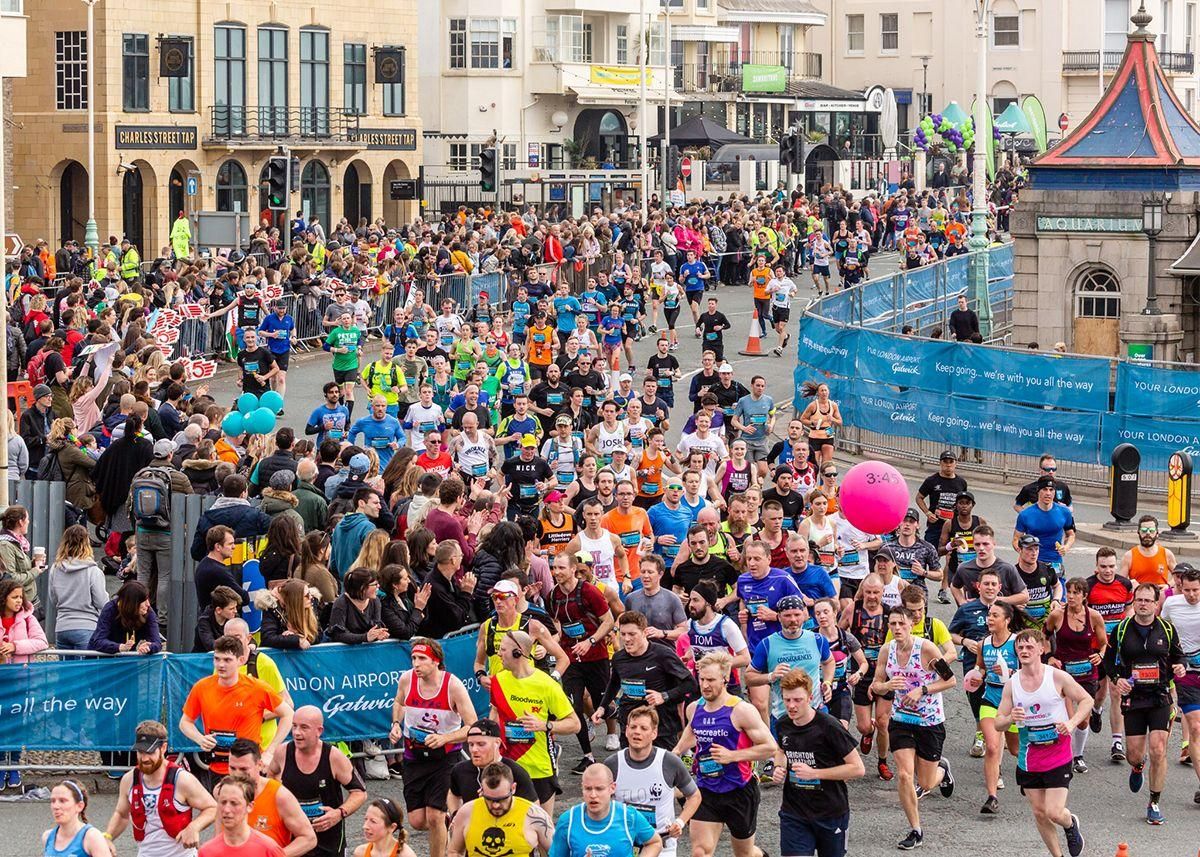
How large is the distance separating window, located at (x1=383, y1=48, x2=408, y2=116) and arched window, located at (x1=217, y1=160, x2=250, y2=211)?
20.0 feet

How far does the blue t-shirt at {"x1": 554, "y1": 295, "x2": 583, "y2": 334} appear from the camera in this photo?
29.2 metres

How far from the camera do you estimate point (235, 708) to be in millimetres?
12734

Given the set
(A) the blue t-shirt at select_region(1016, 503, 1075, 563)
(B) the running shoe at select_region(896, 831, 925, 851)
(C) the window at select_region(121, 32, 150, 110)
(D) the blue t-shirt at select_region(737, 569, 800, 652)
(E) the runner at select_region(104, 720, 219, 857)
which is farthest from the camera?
(C) the window at select_region(121, 32, 150, 110)

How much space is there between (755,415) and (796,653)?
9059 millimetres

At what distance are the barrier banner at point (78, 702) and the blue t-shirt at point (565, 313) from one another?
51.3ft

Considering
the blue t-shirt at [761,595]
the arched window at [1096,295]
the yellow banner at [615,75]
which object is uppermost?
the yellow banner at [615,75]

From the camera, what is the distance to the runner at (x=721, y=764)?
40.2ft

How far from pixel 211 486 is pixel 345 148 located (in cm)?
4543

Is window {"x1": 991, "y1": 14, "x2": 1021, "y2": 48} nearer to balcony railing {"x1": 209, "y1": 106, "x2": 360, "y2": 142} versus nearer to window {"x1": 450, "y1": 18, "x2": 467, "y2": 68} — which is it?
window {"x1": 450, "y1": 18, "x2": 467, "y2": 68}

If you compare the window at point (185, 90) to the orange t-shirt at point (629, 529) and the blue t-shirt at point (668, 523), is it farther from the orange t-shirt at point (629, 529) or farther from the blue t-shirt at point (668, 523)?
the orange t-shirt at point (629, 529)

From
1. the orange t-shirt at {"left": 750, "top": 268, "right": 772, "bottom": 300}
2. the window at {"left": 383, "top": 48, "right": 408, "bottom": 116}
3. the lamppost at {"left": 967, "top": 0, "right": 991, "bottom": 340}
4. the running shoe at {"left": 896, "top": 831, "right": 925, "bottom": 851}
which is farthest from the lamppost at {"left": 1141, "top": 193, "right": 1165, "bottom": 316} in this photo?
the window at {"left": 383, "top": 48, "right": 408, "bottom": 116}

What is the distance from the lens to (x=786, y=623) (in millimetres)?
13805

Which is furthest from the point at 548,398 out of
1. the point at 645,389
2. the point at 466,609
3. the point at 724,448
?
the point at 466,609

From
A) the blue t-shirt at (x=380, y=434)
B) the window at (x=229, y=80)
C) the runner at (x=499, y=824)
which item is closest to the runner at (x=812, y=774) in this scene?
the runner at (x=499, y=824)
